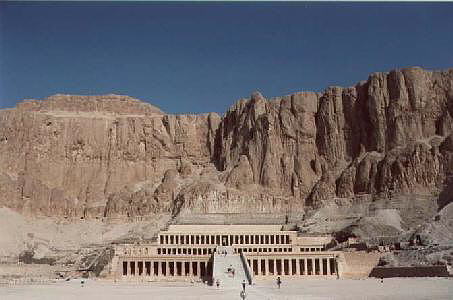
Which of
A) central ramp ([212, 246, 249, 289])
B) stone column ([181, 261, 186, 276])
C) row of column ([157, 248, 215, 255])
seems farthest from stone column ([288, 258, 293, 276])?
row of column ([157, 248, 215, 255])

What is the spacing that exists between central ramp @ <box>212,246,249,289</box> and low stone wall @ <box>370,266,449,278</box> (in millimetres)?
15657

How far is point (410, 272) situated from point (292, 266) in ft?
66.1

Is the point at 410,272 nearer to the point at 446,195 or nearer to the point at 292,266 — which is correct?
the point at 292,266

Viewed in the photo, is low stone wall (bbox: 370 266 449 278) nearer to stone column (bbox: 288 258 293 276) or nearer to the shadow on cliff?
stone column (bbox: 288 258 293 276)

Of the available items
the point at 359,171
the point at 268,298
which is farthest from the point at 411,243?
the point at 359,171

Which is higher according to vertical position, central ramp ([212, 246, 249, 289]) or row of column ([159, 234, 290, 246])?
row of column ([159, 234, 290, 246])

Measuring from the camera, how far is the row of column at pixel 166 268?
8669cm

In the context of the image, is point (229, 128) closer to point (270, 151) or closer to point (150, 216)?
point (270, 151)

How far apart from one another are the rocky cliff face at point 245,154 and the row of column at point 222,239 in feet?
71.5

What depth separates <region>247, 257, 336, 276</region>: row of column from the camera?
85.8 metres

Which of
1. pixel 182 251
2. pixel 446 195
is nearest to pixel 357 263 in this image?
pixel 182 251

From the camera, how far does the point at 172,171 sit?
169625 mm

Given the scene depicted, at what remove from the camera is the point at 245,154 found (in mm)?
161250

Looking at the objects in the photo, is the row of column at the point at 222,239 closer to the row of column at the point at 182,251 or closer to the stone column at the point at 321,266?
the row of column at the point at 182,251
